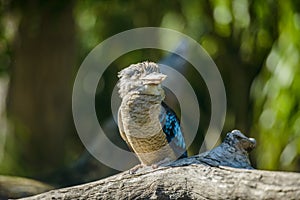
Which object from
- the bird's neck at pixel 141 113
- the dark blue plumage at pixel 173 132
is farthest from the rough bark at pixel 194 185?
the dark blue plumage at pixel 173 132

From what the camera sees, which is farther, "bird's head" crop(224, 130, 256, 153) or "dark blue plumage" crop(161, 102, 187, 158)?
"dark blue plumage" crop(161, 102, 187, 158)

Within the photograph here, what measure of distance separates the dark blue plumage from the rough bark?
21.4 inches

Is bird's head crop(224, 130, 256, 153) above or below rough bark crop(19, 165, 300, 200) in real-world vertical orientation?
above

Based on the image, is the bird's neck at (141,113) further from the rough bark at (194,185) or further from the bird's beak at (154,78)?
the rough bark at (194,185)

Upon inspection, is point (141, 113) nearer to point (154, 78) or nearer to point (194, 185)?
point (154, 78)

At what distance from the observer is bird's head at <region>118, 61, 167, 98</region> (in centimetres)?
260

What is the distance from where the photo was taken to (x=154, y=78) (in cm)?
258

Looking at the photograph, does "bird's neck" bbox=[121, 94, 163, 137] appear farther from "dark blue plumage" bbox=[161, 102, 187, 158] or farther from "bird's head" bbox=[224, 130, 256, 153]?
"bird's head" bbox=[224, 130, 256, 153]

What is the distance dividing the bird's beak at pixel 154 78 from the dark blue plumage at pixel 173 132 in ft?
0.61

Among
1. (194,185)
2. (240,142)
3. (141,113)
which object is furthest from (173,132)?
(194,185)

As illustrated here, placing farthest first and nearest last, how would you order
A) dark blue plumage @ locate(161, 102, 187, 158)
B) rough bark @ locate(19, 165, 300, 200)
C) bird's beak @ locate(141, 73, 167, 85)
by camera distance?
dark blue plumage @ locate(161, 102, 187, 158) < bird's beak @ locate(141, 73, 167, 85) < rough bark @ locate(19, 165, 300, 200)

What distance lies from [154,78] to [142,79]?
65 mm

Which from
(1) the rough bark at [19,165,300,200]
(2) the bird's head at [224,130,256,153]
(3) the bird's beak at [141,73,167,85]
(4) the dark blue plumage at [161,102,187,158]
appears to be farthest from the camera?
(4) the dark blue plumage at [161,102,187,158]

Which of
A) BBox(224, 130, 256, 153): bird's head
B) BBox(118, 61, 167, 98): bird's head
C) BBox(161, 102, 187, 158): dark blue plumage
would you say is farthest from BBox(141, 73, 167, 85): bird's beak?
BBox(224, 130, 256, 153): bird's head
